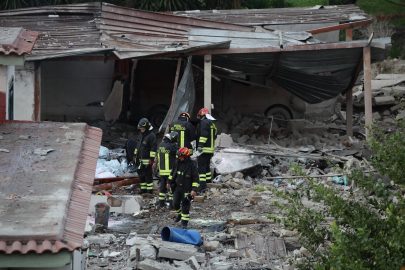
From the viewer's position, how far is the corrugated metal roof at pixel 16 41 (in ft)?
31.4

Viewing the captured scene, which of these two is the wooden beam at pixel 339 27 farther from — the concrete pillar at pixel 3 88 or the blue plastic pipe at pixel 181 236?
the concrete pillar at pixel 3 88

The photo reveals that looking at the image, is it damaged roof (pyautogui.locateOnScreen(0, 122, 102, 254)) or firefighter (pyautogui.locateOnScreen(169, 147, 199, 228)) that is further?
firefighter (pyautogui.locateOnScreen(169, 147, 199, 228))

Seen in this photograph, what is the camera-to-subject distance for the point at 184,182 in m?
13.8

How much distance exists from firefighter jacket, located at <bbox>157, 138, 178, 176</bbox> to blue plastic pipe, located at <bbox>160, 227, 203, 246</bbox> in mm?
2596

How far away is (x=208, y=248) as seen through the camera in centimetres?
1253

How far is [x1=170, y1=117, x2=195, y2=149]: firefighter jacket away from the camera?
53.2 ft

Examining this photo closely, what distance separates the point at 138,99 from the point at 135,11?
298cm

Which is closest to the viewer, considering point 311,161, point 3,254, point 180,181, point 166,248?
point 3,254

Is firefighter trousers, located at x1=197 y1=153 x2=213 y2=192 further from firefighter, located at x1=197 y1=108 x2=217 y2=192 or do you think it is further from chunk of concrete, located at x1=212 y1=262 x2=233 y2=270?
chunk of concrete, located at x1=212 y1=262 x2=233 y2=270

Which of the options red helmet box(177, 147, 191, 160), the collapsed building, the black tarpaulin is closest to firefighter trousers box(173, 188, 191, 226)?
red helmet box(177, 147, 191, 160)

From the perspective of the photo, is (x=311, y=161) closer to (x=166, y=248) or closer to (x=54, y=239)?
(x=166, y=248)

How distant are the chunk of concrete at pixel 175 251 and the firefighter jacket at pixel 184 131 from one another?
420 centimetres

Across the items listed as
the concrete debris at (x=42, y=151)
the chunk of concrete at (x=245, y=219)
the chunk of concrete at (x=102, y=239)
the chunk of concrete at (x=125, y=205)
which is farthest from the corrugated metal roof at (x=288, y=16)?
the concrete debris at (x=42, y=151)

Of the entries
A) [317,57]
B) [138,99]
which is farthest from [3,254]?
[138,99]
